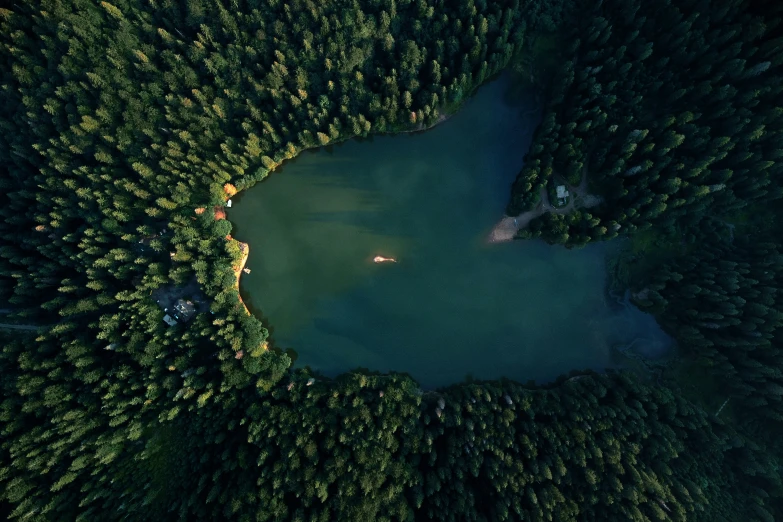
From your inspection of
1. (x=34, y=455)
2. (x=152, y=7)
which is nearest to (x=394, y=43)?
(x=152, y=7)

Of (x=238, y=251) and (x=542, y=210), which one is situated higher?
(x=238, y=251)

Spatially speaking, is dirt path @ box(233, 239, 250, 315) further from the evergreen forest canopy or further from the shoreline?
the evergreen forest canopy

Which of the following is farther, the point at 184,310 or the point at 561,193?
the point at 561,193

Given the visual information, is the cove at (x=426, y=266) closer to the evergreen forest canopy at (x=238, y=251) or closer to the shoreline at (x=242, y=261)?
the shoreline at (x=242, y=261)

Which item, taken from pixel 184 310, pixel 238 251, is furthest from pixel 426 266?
pixel 184 310

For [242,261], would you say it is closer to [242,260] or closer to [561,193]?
[242,260]

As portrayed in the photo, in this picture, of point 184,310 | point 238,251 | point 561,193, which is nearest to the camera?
point 184,310

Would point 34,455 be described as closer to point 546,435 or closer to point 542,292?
point 546,435
